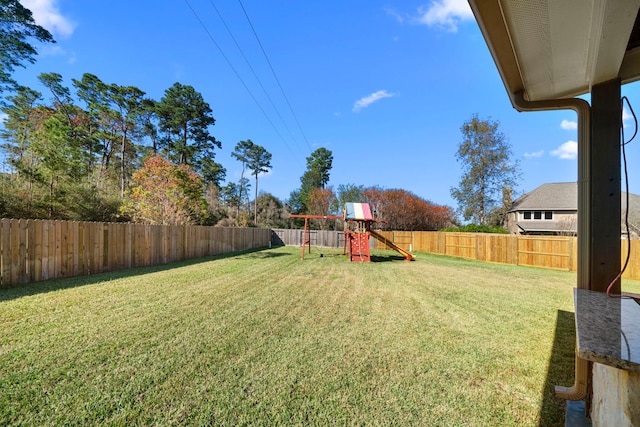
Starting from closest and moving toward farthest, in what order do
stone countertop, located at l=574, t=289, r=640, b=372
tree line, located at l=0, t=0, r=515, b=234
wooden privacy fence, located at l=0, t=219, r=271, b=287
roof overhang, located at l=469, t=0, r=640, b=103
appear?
1. stone countertop, located at l=574, t=289, r=640, b=372
2. roof overhang, located at l=469, t=0, r=640, b=103
3. wooden privacy fence, located at l=0, t=219, r=271, b=287
4. tree line, located at l=0, t=0, r=515, b=234

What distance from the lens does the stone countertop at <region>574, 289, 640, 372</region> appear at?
78 cm

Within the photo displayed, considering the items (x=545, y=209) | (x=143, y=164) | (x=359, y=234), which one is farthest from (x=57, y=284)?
(x=545, y=209)

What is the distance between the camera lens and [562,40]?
5.45ft

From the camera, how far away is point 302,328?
3336mm

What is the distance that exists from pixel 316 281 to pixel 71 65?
69.4ft

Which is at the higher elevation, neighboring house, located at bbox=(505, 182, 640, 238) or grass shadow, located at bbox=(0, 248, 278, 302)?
neighboring house, located at bbox=(505, 182, 640, 238)

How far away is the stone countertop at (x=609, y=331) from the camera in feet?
2.56

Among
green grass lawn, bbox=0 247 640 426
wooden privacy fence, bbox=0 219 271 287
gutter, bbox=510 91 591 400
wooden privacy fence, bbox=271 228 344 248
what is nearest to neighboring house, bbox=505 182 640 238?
wooden privacy fence, bbox=271 228 344 248

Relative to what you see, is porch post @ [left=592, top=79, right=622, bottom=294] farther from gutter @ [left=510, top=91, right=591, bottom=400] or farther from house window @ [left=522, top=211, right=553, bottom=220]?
house window @ [left=522, top=211, right=553, bottom=220]

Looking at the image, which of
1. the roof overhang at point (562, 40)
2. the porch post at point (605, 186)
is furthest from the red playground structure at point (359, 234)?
the roof overhang at point (562, 40)

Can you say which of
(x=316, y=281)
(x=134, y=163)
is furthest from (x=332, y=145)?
(x=316, y=281)

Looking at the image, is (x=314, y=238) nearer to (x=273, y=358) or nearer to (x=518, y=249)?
(x=518, y=249)

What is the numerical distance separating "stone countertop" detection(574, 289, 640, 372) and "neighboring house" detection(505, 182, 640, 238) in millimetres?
22296

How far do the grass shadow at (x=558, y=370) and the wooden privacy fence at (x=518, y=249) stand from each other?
812 cm
